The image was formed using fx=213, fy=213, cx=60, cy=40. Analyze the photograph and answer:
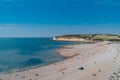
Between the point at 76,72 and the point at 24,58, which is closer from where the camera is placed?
the point at 76,72

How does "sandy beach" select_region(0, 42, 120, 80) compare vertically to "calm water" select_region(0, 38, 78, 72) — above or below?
above

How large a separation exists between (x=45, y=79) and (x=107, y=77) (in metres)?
5.54

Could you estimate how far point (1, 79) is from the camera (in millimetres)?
20719

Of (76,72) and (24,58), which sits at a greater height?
(76,72)

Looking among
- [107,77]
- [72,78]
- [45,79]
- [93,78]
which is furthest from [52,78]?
[107,77]

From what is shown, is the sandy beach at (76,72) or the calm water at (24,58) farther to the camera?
the calm water at (24,58)

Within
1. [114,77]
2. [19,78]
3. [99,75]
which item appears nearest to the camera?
[114,77]

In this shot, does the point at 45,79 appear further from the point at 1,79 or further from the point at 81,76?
the point at 1,79

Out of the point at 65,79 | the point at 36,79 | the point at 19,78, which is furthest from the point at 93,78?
the point at 19,78

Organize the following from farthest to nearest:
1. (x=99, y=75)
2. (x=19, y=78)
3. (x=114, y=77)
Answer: (x=19, y=78) < (x=99, y=75) < (x=114, y=77)

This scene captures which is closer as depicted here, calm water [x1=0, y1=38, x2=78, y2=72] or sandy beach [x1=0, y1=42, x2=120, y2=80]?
sandy beach [x1=0, y1=42, x2=120, y2=80]

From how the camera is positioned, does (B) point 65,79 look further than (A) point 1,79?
No

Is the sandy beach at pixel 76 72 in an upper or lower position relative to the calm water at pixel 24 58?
upper

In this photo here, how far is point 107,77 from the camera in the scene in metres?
18.9
